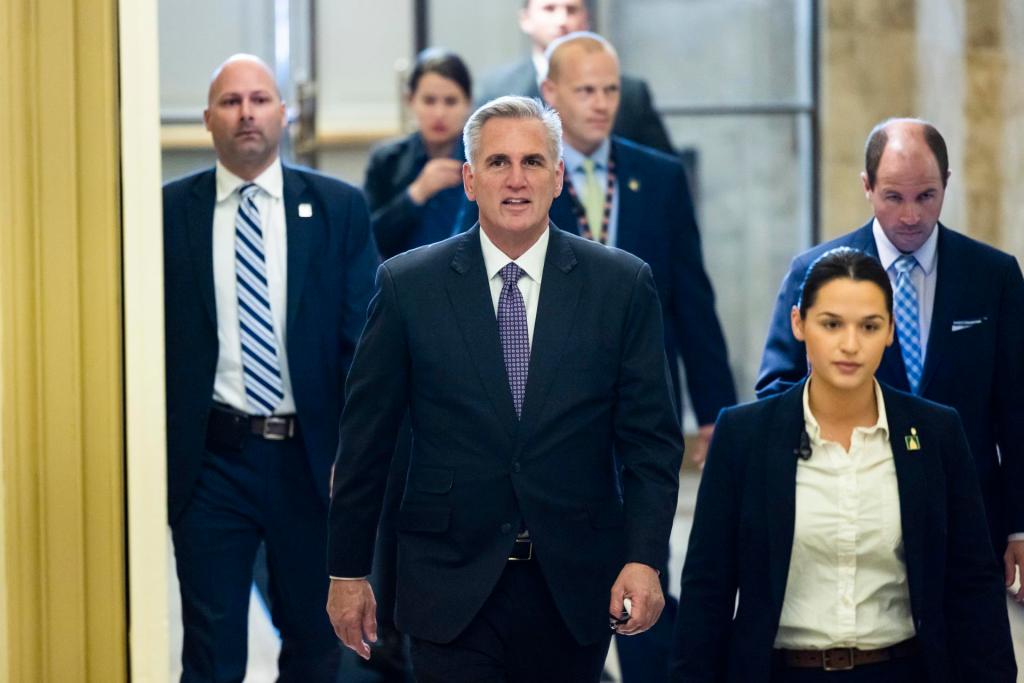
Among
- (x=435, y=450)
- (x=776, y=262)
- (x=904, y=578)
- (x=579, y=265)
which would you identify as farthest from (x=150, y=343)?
(x=776, y=262)

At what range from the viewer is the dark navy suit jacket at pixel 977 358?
3809 millimetres

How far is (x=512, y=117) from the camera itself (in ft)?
10.7

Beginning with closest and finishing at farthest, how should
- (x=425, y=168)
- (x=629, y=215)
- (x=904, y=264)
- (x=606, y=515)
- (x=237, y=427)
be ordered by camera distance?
(x=606, y=515), (x=904, y=264), (x=237, y=427), (x=629, y=215), (x=425, y=168)

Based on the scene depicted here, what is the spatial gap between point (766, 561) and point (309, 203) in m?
1.62

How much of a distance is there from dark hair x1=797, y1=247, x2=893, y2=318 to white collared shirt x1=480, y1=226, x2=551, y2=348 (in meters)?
0.50

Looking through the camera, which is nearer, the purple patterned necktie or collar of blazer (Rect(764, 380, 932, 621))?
collar of blazer (Rect(764, 380, 932, 621))

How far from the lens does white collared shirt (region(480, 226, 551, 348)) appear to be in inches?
130

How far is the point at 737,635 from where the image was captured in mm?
3146

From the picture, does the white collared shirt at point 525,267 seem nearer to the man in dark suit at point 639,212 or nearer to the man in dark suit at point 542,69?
the man in dark suit at point 639,212

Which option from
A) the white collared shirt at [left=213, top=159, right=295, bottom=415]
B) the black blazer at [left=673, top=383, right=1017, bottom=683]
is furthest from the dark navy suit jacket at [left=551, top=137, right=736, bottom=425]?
the black blazer at [left=673, top=383, right=1017, bottom=683]

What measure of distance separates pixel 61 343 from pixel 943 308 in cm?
189

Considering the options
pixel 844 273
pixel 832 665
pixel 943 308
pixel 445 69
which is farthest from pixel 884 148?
pixel 445 69

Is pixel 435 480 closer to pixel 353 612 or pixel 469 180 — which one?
pixel 353 612

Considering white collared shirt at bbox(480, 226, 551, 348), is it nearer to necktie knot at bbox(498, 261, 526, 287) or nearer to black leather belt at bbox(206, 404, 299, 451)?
necktie knot at bbox(498, 261, 526, 287)
